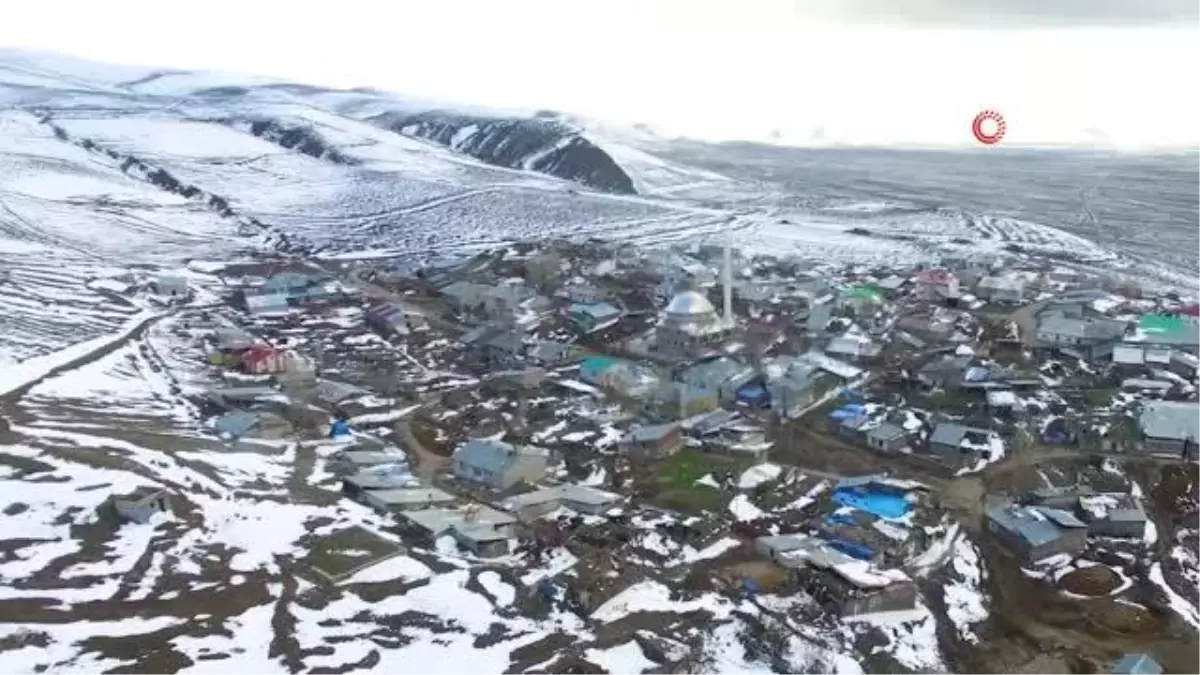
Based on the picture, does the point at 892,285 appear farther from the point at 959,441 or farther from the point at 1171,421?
the point at 959,441

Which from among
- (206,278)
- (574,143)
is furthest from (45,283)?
(574,143)

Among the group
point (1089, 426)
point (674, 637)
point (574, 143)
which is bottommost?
point (674, 637)

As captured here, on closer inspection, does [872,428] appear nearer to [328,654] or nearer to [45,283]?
[328,654]

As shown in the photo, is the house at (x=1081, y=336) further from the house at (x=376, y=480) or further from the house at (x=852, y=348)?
the house at (x=376, y=480)

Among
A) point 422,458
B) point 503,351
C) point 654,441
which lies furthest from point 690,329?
point 422,458

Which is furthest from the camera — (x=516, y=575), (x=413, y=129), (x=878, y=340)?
(x=413, y=129)
